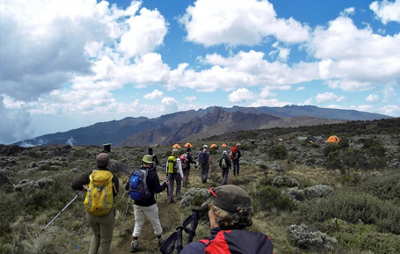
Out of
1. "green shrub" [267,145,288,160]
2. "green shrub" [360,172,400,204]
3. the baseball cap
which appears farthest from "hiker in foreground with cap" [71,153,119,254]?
"green shrub" [267,145,288,160]

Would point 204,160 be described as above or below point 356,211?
above

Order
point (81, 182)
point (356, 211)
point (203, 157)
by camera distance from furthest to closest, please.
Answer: point (203, 157)
point (356, 211)
point (81, 182)

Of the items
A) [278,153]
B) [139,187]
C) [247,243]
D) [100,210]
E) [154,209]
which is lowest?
[278,153]

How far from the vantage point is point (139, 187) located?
18.1 feet

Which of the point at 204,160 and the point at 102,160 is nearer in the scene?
the point at 102,160

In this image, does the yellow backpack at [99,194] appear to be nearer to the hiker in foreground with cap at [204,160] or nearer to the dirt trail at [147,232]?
the dirt trail at [147,232]

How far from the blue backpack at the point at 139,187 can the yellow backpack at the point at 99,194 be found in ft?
3.20

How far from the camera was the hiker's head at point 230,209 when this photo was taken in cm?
205

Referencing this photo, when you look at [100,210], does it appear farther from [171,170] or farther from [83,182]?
[171,170]

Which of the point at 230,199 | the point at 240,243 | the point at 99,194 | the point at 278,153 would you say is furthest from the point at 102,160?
the point at 278,153

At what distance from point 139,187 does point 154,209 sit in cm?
72

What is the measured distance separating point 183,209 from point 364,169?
1417cm

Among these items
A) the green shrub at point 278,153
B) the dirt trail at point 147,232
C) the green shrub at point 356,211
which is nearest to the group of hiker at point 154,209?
the dirt trail at point 147,232

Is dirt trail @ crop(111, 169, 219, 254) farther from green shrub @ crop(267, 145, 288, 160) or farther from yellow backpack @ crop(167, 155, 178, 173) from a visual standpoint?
green shrub @ crop(267, 145, 288, 160)
